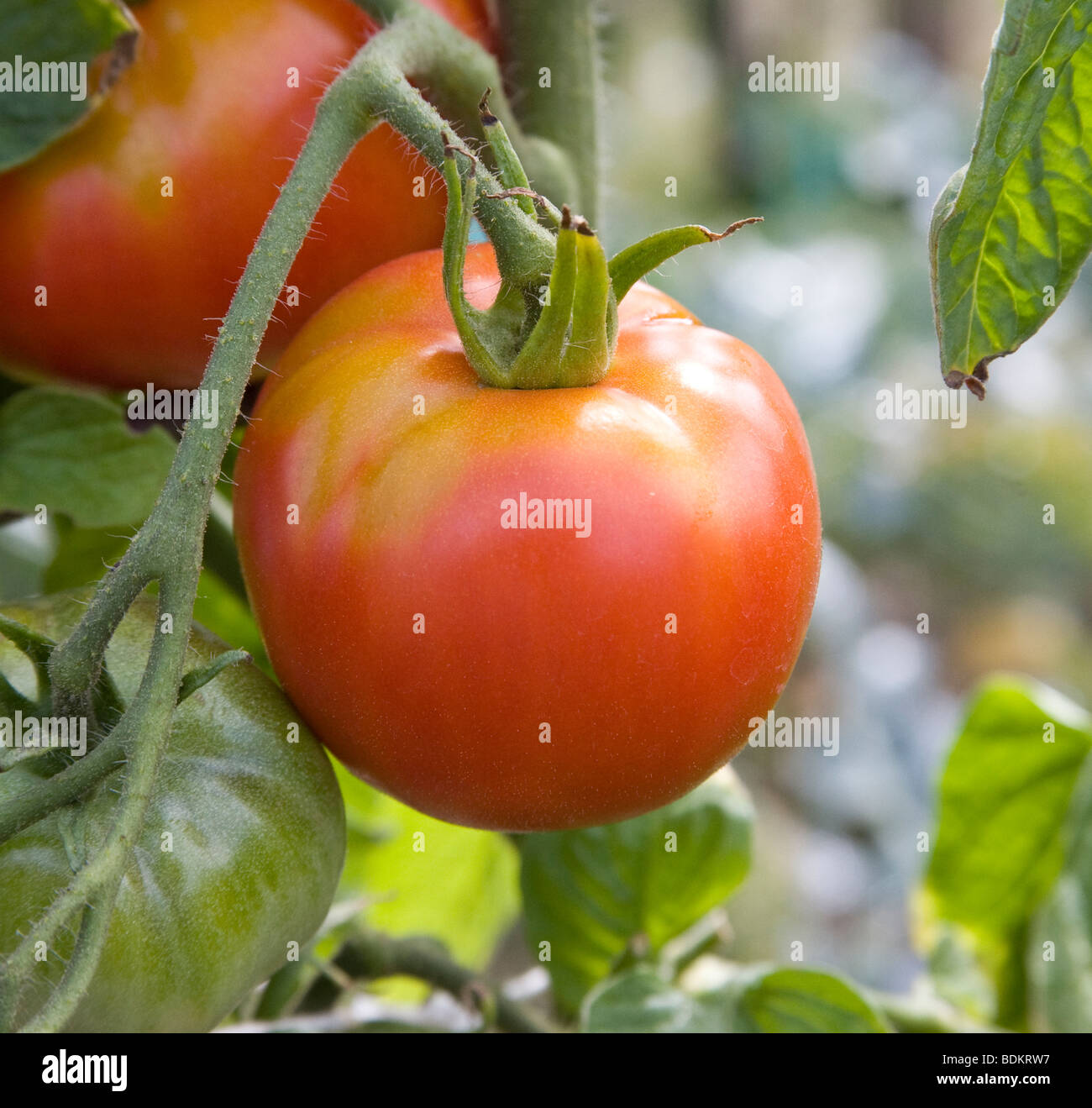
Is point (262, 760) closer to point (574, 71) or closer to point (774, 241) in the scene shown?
point (574, 71)

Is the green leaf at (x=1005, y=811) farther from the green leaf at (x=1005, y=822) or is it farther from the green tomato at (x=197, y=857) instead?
the green tomato at (x=197, y=857)

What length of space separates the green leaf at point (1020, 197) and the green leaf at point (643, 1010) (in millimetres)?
267

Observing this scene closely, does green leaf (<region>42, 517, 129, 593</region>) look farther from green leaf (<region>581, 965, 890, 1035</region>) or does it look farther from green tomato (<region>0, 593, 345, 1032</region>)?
green leaf (<region>581, 965, 890, 1035</region>)

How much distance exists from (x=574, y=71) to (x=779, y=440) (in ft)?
0.62

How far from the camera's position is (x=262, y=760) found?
350mm

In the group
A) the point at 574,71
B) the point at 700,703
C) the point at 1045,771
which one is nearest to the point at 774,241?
the point at 1045,771

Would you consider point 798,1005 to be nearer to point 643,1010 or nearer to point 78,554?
point 643,1010

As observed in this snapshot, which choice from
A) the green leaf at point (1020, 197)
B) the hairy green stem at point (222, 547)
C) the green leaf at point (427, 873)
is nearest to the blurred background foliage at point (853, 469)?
the green leaf at point (427, 873)

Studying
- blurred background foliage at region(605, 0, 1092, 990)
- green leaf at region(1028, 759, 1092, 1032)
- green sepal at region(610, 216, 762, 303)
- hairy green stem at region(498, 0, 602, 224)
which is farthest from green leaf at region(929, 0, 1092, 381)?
blurred background foliage at region(605, 0, 1092, 990)

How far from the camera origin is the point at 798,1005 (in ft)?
1.54

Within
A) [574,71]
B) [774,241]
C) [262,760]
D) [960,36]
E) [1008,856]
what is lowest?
[1008,856]

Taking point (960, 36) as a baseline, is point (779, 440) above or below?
below

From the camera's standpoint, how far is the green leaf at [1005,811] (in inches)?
28.2
